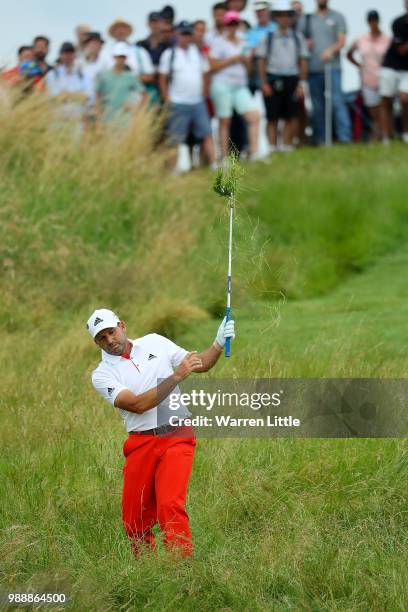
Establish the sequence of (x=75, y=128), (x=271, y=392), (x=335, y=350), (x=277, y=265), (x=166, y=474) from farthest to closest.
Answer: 1. (x=75, y=128)
2. (x=277, y=265)
3. (x=335, y=350)
4. (x=271, y=392)
5. (x=166, y=474)

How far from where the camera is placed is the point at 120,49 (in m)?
20.4

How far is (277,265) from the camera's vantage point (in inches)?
761

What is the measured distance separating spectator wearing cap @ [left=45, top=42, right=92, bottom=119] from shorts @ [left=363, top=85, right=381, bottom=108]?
5197 millimetres

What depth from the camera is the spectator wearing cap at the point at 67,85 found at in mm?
20188

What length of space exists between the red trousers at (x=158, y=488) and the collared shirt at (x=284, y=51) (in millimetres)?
13515

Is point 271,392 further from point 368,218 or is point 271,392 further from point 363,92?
point 363,92

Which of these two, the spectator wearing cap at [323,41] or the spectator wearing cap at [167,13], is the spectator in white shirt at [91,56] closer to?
the spectator wearing cap at [167,13]

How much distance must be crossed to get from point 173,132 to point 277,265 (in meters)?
3.09

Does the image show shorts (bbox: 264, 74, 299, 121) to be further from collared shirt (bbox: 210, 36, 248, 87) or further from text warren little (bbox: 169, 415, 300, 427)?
text warren little (bbox: 169, 415, 300, 427)

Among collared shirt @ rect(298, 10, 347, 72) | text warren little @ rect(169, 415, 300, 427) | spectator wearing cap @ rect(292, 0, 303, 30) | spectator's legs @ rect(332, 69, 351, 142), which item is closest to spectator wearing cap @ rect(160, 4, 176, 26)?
spectator wearing cap @ rect(292, 0, 303, 30)

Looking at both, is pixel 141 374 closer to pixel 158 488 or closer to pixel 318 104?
pixel 158 488

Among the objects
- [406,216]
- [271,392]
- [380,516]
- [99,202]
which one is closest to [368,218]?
[406,216]

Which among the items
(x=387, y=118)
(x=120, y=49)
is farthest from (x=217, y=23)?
(x=387, y=118)

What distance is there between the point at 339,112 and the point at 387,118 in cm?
89
